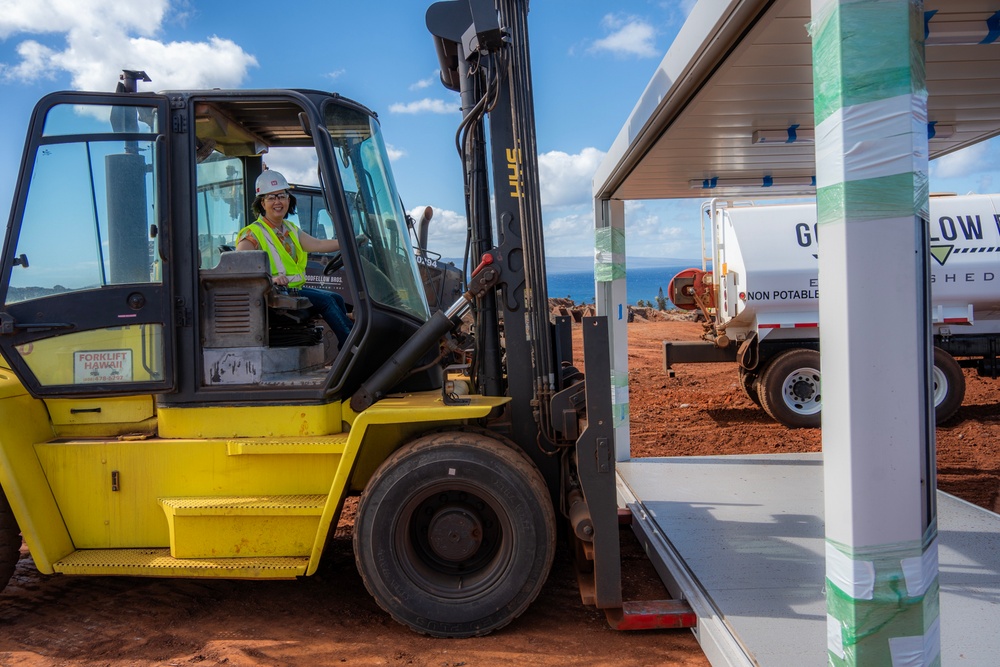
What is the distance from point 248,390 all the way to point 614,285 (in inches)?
162

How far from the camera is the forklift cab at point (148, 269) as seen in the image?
4.54 m

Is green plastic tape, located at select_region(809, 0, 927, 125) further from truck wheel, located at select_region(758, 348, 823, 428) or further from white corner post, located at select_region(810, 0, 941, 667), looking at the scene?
truck wheel, located at select_region(758, 348, 823, 428)

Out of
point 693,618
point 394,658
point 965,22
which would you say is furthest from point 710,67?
point 394,658

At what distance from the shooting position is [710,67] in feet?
13.7

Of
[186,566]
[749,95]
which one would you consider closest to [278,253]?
[186,566]

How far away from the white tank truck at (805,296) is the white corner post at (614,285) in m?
3.62

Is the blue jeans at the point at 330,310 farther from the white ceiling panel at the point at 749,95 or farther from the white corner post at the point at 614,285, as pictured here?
the white corner post at the point at 614,285

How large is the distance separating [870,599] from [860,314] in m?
0.94

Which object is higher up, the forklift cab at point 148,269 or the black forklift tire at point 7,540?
the forklift cab at point 148,269

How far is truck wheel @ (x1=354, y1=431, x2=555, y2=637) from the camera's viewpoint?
429 cm

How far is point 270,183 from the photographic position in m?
4.84

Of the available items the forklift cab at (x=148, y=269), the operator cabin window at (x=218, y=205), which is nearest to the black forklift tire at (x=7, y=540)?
the forklift cab at (x=148, y=269)

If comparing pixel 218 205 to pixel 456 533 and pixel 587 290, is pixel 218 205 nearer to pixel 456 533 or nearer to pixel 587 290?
pixel 456 533

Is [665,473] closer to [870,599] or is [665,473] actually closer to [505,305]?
[505,305]
